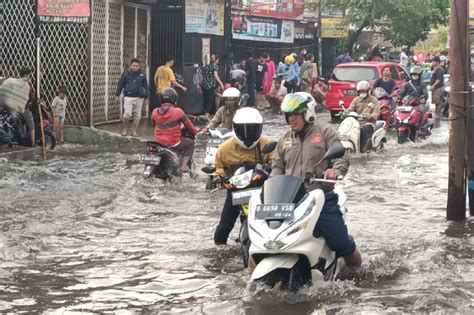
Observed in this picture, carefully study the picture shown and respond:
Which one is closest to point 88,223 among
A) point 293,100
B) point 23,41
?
point 293,100

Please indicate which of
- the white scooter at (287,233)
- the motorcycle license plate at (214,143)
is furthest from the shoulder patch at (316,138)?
the motorcycle license plate at (214,143)

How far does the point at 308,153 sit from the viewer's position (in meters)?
6.48

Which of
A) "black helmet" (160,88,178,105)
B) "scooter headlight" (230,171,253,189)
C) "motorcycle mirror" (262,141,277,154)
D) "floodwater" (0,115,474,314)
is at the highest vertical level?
"black helmet" (160,88,178,105)

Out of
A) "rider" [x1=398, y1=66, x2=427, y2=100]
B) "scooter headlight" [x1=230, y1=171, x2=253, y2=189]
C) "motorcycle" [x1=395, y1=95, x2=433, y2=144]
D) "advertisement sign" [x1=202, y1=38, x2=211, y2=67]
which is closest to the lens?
"scooter headlight" [x1=230, y1=171, x2=253, y2=189]

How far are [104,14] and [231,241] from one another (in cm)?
1099

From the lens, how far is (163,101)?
37.6 ft

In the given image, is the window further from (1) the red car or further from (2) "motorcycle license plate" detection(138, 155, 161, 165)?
(2) "motorcycle license plate" detection(138, 155, 161, 165)

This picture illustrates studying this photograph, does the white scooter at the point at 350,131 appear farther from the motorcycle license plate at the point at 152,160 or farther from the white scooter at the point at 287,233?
the white scooter at the point at 287,233

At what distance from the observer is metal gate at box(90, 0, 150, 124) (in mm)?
17969

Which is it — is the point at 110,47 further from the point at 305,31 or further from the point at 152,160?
the point at 305,31

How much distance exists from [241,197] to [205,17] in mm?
16375

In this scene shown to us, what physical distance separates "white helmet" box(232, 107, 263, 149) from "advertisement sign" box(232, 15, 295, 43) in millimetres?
21405

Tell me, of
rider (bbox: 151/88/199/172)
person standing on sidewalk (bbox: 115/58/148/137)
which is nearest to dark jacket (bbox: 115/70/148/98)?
person standing on sidewalk (bbox: 115/58/148/137)

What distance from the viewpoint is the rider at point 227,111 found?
11391 millimetres
